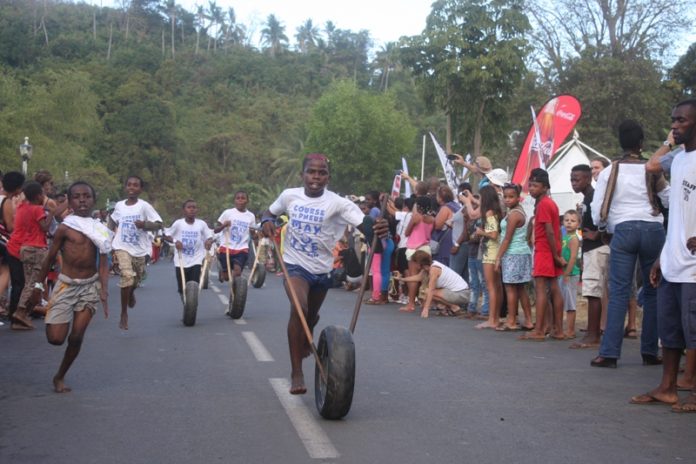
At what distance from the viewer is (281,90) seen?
4151 inches

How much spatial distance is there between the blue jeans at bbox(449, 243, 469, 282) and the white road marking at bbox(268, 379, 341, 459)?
25.9 feet

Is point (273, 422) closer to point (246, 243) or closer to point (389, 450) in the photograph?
point (389, 450)

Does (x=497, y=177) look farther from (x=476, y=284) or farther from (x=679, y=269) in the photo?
(x=679, y=269)

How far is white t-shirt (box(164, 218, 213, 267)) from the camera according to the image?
45.9ft

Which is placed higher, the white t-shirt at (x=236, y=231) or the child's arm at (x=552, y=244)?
the child's arm at (x=552, y=244)

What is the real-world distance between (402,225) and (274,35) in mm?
121994

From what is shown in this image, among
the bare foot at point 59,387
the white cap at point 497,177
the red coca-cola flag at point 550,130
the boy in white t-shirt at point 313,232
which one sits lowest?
the bare foot at point 59,387

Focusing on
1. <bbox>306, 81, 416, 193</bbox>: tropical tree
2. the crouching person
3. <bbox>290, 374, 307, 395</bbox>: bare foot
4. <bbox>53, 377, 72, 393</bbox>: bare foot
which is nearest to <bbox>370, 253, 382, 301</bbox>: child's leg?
the crouching person

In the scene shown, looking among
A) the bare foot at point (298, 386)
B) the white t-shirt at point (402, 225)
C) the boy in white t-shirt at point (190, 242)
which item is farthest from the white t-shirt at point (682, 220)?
the white t-shirt at point (402, 225)

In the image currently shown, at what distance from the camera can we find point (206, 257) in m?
15.3

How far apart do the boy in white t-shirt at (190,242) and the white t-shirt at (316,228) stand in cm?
670

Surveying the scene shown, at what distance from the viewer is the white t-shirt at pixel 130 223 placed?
1241 centimetres

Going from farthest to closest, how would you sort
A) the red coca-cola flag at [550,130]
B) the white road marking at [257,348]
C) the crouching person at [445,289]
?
the red coca-cola flag at [550,130] < the crouching person at [445,289] < the white road marking at [257,348]

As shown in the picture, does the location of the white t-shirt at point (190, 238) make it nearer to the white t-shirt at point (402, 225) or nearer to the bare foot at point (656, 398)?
the white t-shirt at point (402, 225)
